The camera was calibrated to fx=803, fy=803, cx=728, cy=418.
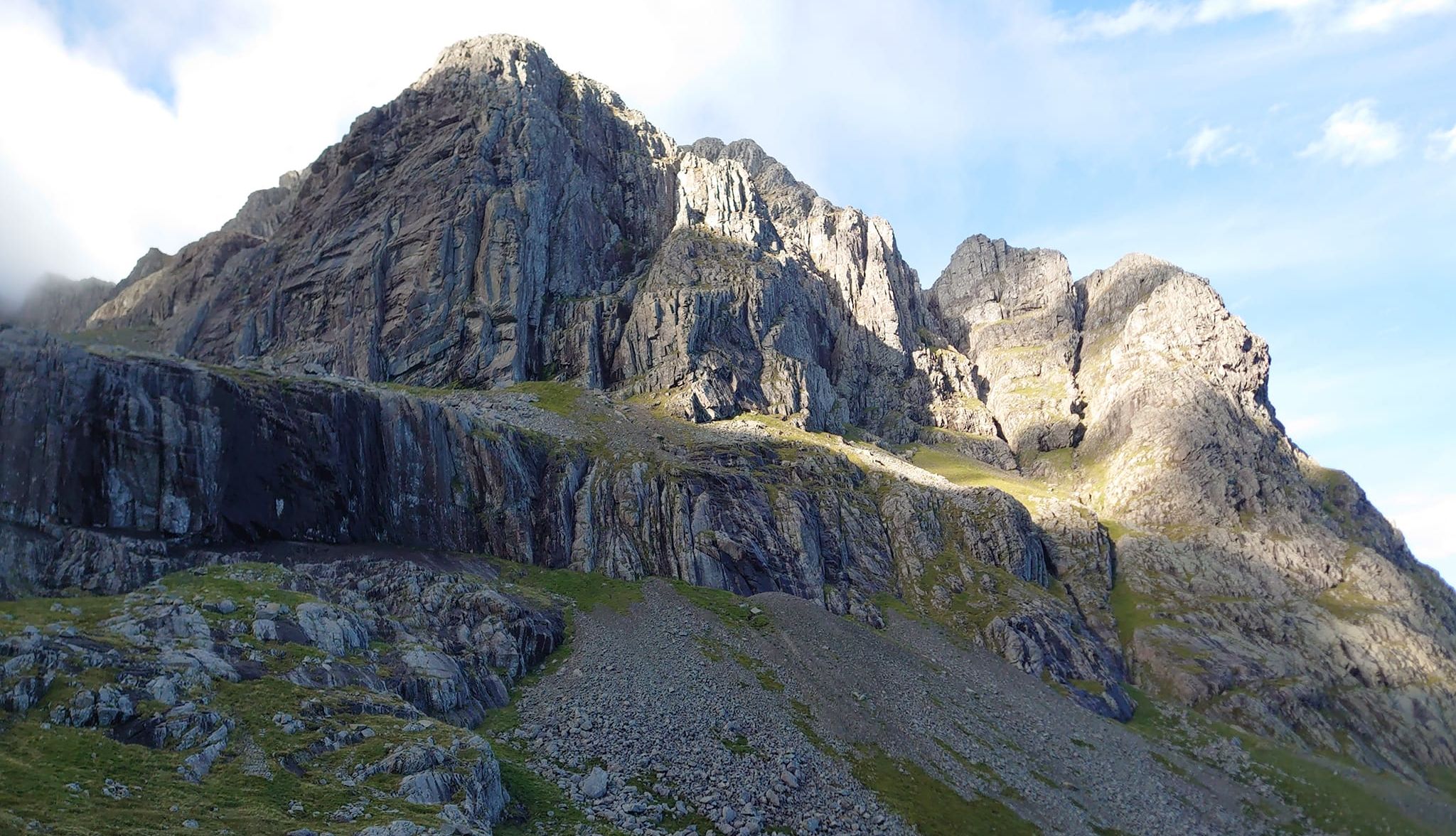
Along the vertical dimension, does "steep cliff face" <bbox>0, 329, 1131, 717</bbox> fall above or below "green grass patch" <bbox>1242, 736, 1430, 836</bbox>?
above

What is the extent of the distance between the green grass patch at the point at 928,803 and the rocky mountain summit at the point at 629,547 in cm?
49

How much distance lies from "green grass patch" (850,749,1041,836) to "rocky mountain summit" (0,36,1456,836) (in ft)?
1.61

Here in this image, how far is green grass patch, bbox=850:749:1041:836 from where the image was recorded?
180 ft

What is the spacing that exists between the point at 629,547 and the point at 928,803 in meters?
47.5

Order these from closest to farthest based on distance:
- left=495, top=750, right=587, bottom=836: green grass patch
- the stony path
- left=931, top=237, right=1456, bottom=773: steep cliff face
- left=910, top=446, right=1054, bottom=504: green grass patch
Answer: left=495, top=750, right=587, bottom=836: green grass patch, the stony path, left=931, top=237, right=1456, bottom=773: steep cliff face, left=910, top=446, right=1054, bottom=504: green grass patch

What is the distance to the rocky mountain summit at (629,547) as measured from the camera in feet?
148

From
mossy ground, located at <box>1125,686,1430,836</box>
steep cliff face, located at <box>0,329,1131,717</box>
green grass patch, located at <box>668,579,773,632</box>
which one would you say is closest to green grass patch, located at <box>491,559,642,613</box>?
steep cliff face, located at <box>0,329,1131,717</box>

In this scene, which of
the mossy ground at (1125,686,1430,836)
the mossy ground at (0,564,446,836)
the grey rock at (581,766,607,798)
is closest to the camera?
the mossy ground at (0,564,446,836)

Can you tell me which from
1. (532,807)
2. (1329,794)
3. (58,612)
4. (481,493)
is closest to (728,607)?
(481,493)

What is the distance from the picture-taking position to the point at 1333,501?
158500 millimetres

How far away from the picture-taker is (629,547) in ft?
312

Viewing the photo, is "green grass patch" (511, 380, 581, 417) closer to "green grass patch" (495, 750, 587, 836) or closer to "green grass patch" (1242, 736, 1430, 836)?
"green grass patch" (495, 750, 587, 836)

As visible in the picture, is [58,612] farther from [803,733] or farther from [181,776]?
[803,733]

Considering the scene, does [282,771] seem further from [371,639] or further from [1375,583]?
[1375,583]
